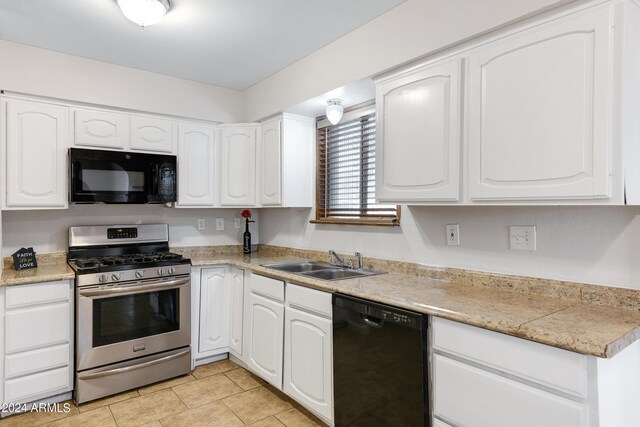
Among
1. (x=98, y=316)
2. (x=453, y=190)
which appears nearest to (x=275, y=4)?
(x=453, y=190)

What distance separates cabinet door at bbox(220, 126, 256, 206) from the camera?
3.45 m

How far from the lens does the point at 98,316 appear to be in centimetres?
261

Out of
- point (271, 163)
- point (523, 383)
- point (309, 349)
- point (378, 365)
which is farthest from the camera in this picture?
point (271, 163)

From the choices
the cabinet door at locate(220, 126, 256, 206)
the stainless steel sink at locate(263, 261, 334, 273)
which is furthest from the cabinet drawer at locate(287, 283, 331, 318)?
the cabinet door at locate(220, 126, 256, 206)

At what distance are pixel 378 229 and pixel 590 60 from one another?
1.55 metres

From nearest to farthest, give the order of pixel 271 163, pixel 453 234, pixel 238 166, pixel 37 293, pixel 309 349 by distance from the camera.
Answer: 1. pixel 453 234
2. pixel 309 349
3. pixel 37 293
4. pixel 271 163
5. pixel 238 166

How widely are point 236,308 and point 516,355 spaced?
230 cm

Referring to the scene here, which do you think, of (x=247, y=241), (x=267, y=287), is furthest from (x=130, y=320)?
(x=247, y=241)

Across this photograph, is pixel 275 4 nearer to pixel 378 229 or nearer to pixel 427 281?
pixel 378 229

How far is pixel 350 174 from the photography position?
9.87ft

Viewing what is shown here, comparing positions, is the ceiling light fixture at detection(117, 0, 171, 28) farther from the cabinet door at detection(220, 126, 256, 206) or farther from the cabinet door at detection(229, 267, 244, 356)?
the cabinet door at detection(229, 267, 244, 356)

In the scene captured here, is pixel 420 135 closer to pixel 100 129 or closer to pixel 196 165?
pixel 196 165

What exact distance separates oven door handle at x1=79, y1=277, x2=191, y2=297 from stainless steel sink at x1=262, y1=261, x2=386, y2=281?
0.69 meters

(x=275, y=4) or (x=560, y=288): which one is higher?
(x=275, y=4)
